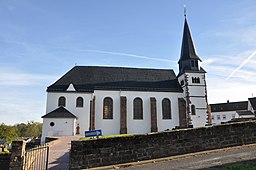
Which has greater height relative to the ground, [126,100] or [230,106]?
[230,106]

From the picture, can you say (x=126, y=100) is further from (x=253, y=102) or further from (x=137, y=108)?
(x=253, y=102)

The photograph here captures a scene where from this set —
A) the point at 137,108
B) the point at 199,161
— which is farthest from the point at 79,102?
the point at 199,161

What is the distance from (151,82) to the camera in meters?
38.2

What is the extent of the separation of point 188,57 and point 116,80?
1346 centimetres

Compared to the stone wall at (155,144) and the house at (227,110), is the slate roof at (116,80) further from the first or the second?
the house at (227,110)

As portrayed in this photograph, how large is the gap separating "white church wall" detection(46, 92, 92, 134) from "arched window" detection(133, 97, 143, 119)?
7.39m

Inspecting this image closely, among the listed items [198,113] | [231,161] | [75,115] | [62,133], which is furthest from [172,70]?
[231,161]

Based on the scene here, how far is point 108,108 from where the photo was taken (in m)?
34.5

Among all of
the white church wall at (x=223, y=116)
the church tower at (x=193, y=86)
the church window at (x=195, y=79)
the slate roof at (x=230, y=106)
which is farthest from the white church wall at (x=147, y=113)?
the slate roof at (x=230, y=106)

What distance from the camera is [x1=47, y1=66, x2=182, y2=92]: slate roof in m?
34.9

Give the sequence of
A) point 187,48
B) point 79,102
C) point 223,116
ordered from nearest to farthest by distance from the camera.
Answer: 1. point 79,102
2. point 187,48
3. point 223,116

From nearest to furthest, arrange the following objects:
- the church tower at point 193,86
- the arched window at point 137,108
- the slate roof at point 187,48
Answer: the arched window at point 137,108 → the church tower at point 193,86 → the slate roof at point 187,48

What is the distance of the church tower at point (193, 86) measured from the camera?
3622 centimetres

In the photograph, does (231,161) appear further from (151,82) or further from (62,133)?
(151,82)
